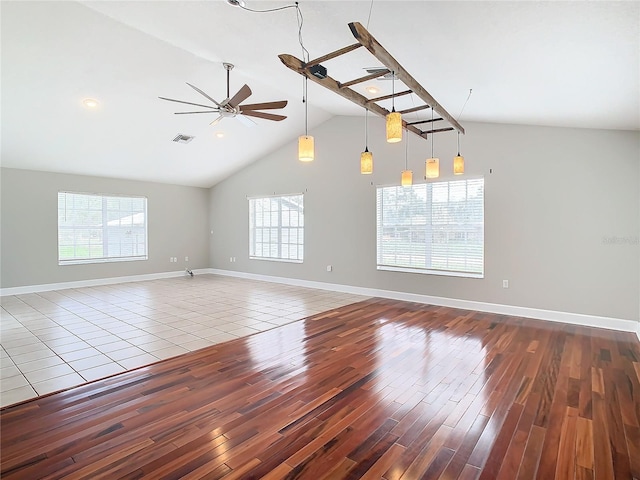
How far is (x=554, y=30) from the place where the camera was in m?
2.26

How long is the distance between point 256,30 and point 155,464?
348 centimetres

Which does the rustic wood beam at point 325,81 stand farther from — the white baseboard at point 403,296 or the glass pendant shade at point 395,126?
the white baseboard at point 403,296

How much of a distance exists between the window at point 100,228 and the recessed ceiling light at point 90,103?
308 cm

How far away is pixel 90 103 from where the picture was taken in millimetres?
5012

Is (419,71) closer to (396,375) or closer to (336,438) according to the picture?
(396,375)

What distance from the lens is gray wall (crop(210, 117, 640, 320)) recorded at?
14.1 ft

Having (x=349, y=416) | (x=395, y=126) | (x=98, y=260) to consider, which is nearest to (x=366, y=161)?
(x=395, y=126)

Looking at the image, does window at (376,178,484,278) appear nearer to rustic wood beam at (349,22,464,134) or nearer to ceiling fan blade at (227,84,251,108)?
rustic wood beam at (349,22,464,134)

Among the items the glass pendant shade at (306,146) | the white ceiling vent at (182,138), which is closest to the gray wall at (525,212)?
the white ceiling vent at (182,138)

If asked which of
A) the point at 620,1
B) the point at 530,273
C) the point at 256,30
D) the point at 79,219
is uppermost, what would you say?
the point at 256,30

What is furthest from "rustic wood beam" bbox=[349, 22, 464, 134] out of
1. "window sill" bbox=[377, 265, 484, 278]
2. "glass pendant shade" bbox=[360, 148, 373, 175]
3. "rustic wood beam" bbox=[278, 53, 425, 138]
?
"window sill" bbox=[377, 265, 484, 278]

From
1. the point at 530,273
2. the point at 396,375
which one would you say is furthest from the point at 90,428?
the point at 530,273

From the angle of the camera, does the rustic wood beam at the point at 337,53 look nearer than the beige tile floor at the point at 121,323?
Yes

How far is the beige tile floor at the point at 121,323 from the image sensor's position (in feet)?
10.3
